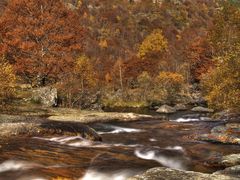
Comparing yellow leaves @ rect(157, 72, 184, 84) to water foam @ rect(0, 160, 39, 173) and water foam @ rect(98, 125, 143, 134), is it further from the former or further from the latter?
water foam @ rect(0, 160, 39, 173)

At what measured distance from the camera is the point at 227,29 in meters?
81.6

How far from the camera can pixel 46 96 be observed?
44500mm

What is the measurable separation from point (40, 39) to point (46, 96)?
10596 millimetres

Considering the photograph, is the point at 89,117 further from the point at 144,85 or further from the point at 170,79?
the point at 170,79

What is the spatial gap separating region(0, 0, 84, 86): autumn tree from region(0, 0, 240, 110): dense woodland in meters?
0.13

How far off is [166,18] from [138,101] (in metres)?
94.8

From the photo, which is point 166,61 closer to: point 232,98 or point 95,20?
point 95,20

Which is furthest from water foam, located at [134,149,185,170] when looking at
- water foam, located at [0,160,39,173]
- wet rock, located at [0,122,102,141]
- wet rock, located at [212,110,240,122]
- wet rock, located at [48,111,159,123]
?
wet rock, located at [212,110,240,122]

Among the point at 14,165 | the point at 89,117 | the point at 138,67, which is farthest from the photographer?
the point at 138,67

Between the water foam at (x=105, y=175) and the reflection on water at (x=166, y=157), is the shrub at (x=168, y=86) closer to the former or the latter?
the reflection on water at (x=166, y=157)

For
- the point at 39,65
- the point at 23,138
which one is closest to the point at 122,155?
the point at 23,138

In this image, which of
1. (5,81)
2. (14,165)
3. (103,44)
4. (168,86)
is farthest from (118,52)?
(14,165)

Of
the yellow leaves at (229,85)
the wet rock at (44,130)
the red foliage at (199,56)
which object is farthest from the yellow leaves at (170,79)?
the wet rock at (44,130)

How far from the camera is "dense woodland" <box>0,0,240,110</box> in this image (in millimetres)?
48969
